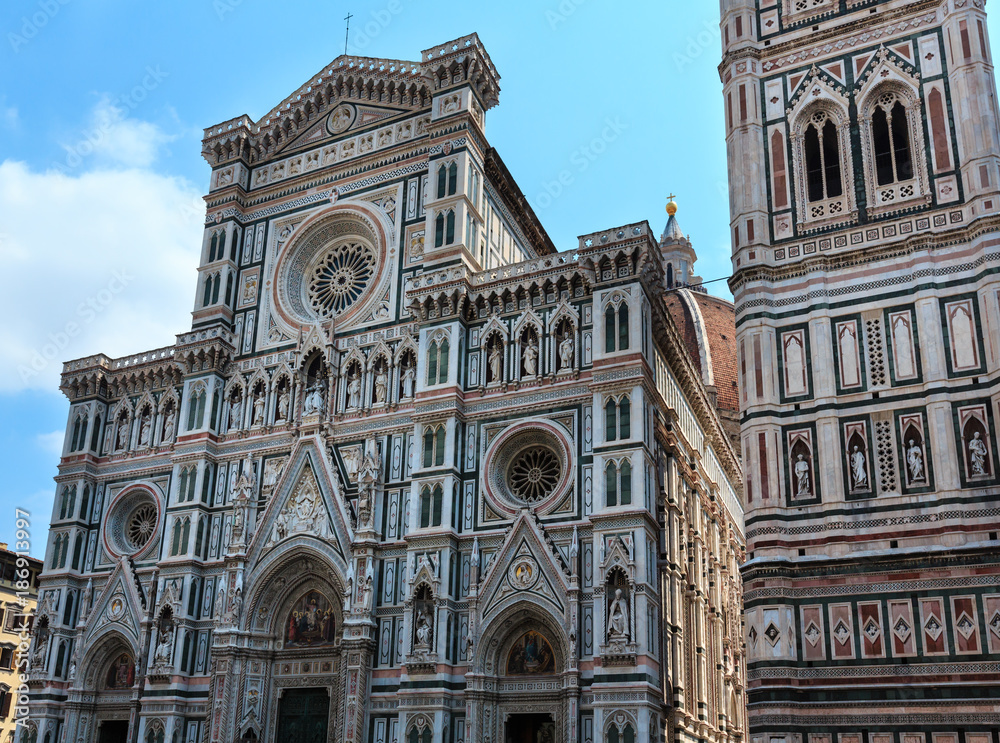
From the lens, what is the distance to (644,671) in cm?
2350

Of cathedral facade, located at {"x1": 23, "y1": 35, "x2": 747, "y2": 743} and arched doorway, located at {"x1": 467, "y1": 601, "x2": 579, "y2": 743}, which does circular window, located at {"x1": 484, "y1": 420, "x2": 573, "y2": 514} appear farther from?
arched doorway, located at {"x1": 467, "y1": 601, "x2": 579, "y2": 743}

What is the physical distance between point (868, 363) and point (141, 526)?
938 inches

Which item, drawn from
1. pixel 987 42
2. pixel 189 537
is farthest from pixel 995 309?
pixel 189 537

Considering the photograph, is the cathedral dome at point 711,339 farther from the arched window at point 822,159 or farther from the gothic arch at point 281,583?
the gothic arch at point 281,583

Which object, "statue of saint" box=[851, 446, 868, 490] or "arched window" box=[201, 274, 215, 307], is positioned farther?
"arched window" box=[201, 274, 215, 307]

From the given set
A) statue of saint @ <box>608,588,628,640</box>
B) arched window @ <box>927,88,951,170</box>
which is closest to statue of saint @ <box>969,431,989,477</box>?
arched window @ <box>927,88,951,170</box>

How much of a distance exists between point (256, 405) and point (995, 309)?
21722mm

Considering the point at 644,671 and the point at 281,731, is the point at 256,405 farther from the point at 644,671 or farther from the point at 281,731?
the point at 644,671

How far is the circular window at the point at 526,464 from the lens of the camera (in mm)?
27219

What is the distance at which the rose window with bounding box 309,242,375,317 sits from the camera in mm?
33250

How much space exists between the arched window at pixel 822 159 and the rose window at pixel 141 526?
23254 millimetres

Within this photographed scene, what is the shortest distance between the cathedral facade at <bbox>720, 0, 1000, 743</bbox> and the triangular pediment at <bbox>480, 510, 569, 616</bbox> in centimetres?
488

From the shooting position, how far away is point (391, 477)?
2939 cm

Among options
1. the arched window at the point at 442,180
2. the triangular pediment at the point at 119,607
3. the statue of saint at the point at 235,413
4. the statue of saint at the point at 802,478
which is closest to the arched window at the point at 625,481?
the statue of saint at the point at 802,478
